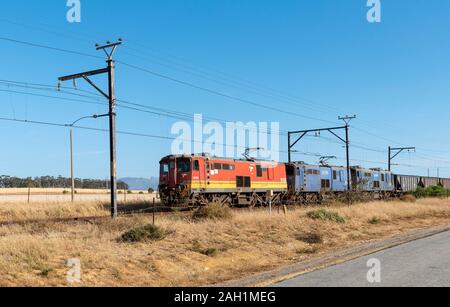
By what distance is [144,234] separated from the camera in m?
14.7

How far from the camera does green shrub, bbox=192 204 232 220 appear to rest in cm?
2067

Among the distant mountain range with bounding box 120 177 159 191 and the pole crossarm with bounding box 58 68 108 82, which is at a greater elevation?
the pole crossarm with bounding box 58 68 108 82

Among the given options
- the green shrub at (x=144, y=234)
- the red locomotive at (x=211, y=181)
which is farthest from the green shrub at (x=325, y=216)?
the green shrub at (x=144, y=234)

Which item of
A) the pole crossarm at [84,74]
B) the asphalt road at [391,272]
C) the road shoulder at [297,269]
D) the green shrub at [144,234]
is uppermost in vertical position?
the pole crossarm at [84,74]

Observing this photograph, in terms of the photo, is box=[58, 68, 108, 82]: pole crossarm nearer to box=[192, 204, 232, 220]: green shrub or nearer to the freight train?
box=[192, 204, 232, 220]: green shrub

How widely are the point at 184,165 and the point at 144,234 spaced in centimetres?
1562

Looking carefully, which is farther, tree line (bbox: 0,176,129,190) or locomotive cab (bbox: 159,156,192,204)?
tree line (bbox: 0,176,129,190)

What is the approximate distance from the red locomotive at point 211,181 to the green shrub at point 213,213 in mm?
5396

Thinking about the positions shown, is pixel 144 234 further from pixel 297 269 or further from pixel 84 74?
pixel 84 74

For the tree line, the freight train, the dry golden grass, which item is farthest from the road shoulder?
the tree line

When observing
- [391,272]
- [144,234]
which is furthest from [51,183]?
[391,272]

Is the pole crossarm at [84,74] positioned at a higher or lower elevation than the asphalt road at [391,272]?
higher

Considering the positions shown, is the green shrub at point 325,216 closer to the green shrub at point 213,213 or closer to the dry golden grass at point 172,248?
the dry golden grass at point 172,248

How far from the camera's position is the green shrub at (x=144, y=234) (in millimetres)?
14453
